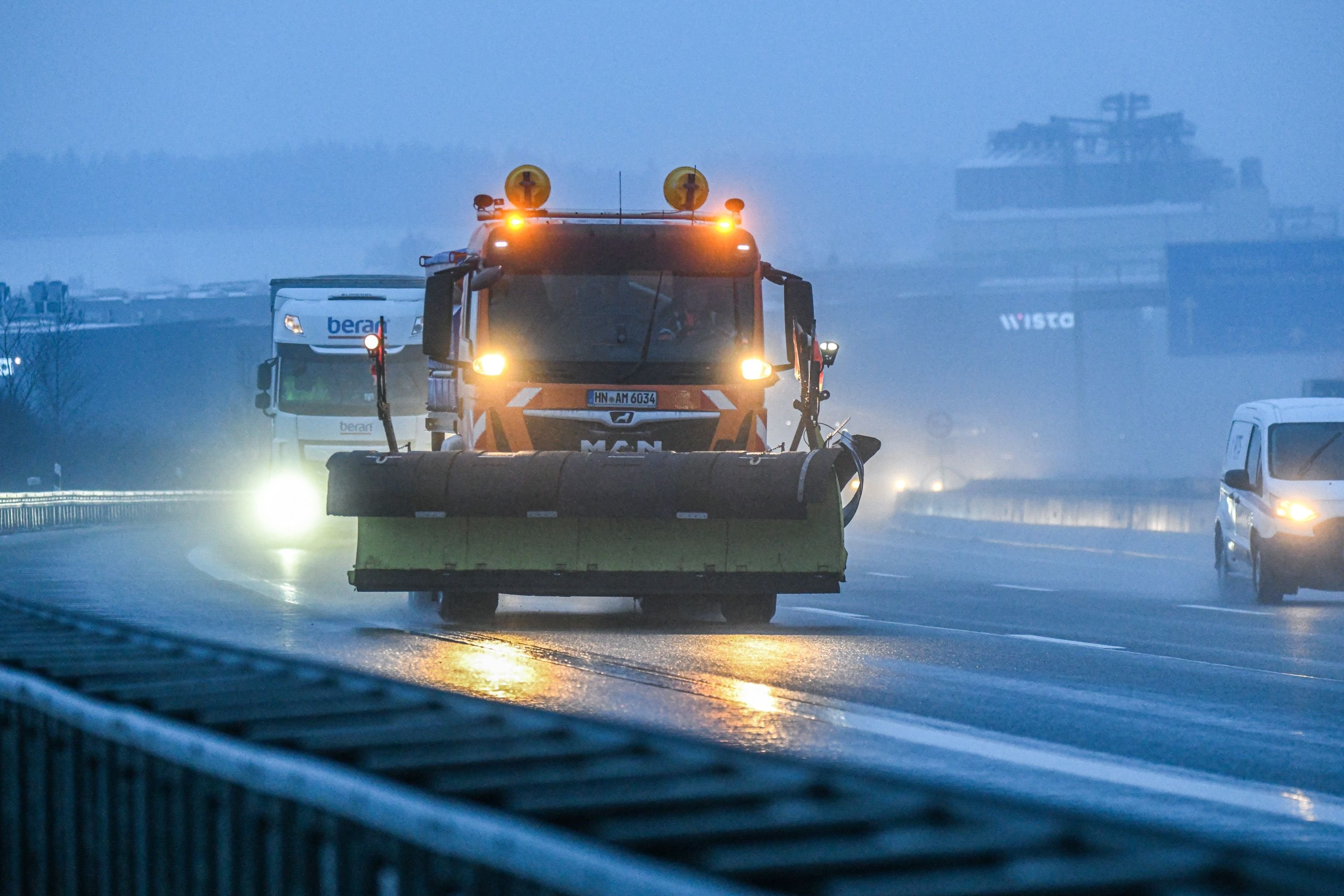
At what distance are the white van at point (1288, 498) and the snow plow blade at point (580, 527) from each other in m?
7.54

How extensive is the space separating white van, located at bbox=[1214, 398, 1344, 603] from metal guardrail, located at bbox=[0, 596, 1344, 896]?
15.9 meters

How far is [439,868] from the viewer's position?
8.56ft

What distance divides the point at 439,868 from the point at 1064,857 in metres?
0.85

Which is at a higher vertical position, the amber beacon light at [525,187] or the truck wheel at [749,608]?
the amber beacon light at [525,187]

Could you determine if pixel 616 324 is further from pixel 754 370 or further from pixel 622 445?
pixel 754 370

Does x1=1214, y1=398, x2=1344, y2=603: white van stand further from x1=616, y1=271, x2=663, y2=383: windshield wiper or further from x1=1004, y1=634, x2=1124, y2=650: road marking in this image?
x1=616, y1=271, x2=663, y2=383: windshield wiper

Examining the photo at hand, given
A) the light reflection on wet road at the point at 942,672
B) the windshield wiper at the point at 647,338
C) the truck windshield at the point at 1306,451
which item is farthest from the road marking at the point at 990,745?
the truck windshield at the point at 1306,451

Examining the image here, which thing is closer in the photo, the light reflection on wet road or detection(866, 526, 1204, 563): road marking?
the light reflection on wet road

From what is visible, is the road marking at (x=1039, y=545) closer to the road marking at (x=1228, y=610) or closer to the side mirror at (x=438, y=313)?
the road marking at (x=1228, y=610)

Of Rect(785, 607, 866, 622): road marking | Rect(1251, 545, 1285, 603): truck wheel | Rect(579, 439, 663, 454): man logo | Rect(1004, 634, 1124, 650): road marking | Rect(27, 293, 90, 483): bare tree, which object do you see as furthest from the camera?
Rect(27, 293, 90, 483): bare tree

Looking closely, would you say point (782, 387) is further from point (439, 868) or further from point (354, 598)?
point (439, 868)

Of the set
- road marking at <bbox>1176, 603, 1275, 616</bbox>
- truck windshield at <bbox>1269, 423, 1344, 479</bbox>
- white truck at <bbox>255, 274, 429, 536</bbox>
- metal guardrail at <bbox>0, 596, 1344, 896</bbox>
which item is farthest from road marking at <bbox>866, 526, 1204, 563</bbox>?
metal guardrail at <bbox>0, 596, 1344, 896</bbox>

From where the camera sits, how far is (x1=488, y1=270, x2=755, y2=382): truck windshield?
14.1 meters

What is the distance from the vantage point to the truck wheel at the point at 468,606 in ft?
45.2
